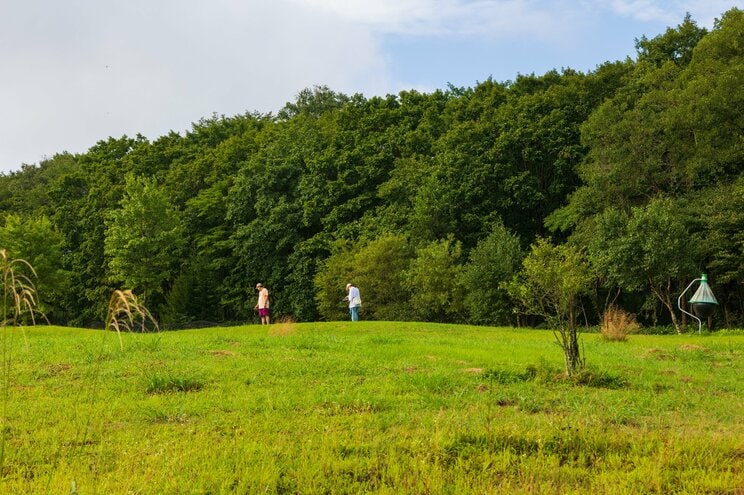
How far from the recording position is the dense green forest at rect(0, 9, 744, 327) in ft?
106

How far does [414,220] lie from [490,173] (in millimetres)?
6027

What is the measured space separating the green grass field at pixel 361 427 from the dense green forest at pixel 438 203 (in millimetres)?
13702

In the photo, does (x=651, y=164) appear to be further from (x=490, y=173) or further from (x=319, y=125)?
(x=319, y=125)

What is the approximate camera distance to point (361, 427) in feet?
20.1

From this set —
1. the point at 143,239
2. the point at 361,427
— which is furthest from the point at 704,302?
the point at 143,239

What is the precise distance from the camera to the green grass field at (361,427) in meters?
4.69

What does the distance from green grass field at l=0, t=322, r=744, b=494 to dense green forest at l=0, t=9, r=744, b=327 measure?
539 inches

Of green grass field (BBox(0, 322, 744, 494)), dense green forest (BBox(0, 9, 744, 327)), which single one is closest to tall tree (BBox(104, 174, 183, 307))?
dense green forest (BBox(0, 9, 744, 327))

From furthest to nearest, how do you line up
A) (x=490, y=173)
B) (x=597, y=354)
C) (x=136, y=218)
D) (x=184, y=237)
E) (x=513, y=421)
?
1. (x=184, y=237)
2. (x=136, y=218)
3. (x=490, y=173)
4. (x=597, y=354)
5. (x=513, y=421)

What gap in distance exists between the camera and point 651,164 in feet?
113

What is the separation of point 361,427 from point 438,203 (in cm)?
3582

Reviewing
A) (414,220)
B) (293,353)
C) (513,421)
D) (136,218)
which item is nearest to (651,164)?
(414,220)

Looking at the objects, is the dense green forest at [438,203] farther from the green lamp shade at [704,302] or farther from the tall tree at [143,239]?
the green lamp shade at [704,302]

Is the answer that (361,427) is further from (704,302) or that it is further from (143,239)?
(143,239)
